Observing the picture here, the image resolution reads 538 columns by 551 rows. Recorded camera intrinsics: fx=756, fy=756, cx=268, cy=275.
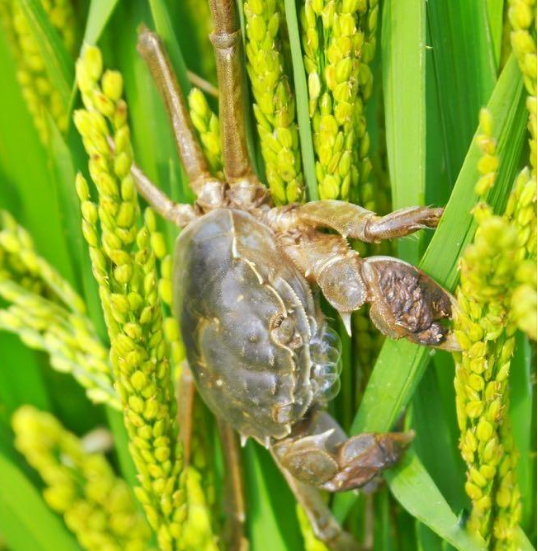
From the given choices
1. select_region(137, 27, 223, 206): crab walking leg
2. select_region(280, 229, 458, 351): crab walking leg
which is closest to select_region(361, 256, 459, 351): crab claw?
select_region(280, 229, 458, 351): crab walking leg

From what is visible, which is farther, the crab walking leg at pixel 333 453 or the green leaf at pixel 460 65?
the crab walking leg at pixel 333 453

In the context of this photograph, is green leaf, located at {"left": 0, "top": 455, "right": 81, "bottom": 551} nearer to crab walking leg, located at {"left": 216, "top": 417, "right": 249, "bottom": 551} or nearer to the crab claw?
crab walking leg, located at {"left": 216, "top": 417, "right": 249, "bottom": 551}

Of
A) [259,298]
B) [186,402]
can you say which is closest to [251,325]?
[259,298]

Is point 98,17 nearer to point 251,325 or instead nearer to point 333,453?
point 251,325

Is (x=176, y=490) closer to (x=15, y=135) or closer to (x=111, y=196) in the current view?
(x=111, y=196)

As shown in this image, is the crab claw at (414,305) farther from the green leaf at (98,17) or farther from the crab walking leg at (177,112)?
the green leaf at (98,17)

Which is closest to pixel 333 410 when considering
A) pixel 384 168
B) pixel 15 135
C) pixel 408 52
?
pixel 384 168

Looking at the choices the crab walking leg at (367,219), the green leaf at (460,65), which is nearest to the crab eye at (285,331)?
the crab walking leg at (367,219)
